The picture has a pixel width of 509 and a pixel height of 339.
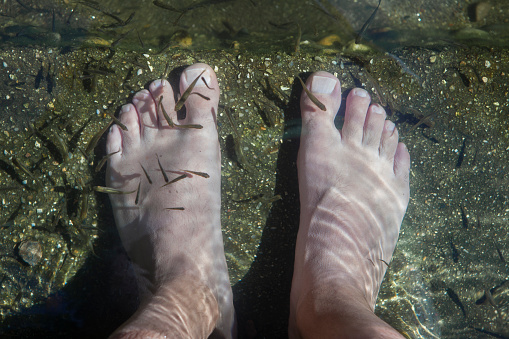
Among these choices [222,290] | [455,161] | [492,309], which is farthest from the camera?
[492,309]

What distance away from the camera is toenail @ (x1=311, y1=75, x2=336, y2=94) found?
2.55m

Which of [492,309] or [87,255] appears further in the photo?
[492,309]

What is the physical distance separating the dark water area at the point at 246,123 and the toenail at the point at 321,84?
4.4 inches

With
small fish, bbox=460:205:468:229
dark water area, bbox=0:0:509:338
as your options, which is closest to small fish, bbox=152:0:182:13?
dark water area, bbox=0:0:509:338

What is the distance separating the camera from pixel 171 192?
2.57 meters

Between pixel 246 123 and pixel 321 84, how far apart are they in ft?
2.11

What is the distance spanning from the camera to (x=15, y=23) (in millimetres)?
2537

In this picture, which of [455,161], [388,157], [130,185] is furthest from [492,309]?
[130,185]

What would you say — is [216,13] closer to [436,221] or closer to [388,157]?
[388,157]

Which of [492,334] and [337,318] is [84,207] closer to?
[337,318]

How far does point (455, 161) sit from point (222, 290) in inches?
83.9

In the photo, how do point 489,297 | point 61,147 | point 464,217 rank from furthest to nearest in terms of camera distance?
point 489,297 → point 464,217 → point 61,147

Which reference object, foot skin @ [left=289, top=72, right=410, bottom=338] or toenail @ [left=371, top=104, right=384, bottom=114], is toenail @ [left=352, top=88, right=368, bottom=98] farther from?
toenail @ [left=371, top=104, right=384, bottom=114]

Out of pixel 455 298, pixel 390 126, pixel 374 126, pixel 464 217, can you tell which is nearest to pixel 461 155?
pixel 464 217
